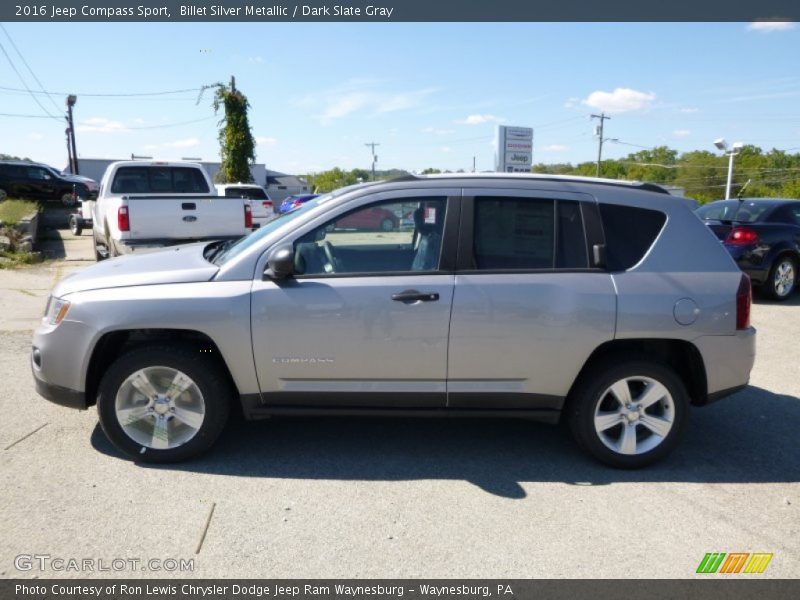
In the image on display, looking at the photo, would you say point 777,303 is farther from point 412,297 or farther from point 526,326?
point 412,297

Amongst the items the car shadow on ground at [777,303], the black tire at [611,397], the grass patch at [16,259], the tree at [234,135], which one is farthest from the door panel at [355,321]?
the tree at [234,135]

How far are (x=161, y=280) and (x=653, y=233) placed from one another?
3204 millimetres

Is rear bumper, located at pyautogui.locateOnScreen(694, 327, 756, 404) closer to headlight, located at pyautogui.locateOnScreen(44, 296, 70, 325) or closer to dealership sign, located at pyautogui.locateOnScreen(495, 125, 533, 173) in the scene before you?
headlight, located at pyautogui.locateOnScreen(44, 296, 70, 325)

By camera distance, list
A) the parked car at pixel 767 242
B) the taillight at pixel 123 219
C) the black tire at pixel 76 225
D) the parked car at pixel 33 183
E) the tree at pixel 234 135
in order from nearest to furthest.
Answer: the taillight at pixel 123 219
the parked car at pixel 767 242
the black tire at pixel 76 225
the parked car at pixel 33 183
the tree at pixel 234 135

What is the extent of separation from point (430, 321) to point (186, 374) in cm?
157

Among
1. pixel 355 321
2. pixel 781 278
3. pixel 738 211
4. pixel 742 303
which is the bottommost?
pixel 781 278

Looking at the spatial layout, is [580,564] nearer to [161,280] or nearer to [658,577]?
[658,577]

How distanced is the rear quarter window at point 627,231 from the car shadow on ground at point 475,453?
1.38 meters

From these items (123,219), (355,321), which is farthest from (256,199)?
(355,321)

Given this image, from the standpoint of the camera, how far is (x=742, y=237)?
983cm

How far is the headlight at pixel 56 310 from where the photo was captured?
12.8 ft

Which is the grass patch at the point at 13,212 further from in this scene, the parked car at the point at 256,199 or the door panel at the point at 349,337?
the door panel at the point at 349,337

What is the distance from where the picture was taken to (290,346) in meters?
3.86
